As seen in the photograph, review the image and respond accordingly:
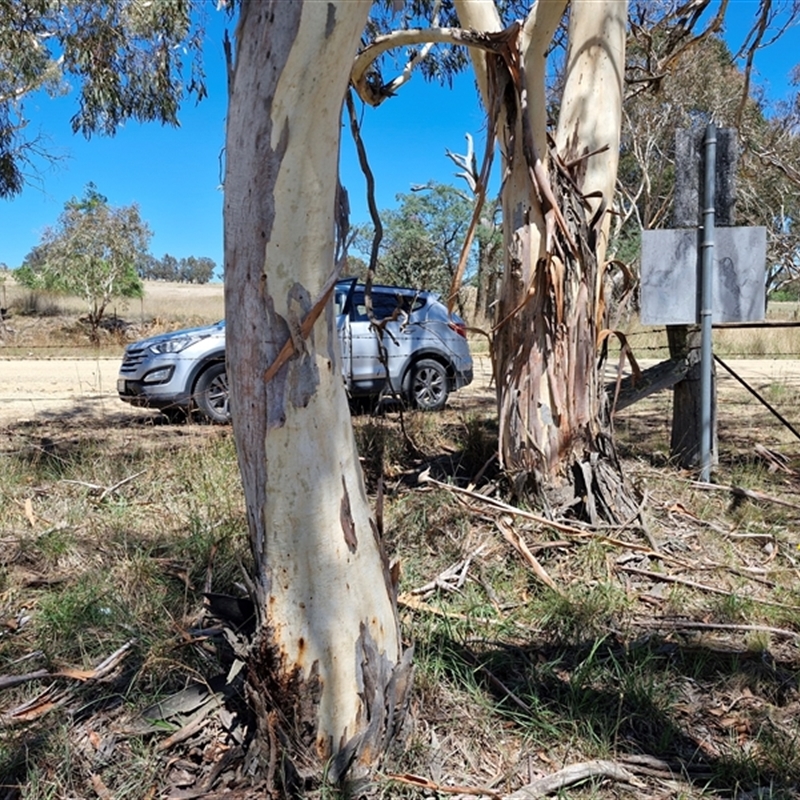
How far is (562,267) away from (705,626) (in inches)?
78.7

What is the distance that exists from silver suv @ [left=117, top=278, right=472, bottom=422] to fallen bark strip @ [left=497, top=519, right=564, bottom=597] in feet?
11.2

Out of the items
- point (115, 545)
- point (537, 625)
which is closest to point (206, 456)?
point (115, 545)

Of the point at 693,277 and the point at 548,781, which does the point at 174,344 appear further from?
the point at 548,781

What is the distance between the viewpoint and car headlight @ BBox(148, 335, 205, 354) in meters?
8.15

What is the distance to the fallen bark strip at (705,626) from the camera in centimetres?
314

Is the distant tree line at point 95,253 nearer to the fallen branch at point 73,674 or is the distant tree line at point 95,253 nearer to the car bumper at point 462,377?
the car bumper at point 462,377

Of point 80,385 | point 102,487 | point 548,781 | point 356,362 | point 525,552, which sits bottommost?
point 548,781

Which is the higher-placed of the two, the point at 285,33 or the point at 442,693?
the point at 285,33

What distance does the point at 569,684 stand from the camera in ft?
9.12

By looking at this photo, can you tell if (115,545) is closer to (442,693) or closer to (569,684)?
(442,693)

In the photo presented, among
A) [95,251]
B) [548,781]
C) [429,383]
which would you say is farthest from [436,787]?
[95,251]

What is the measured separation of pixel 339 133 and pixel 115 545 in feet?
9.05

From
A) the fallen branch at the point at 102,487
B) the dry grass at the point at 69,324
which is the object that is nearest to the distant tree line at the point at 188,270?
the dry grass at the point at 69,324

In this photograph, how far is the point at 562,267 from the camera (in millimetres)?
4086
